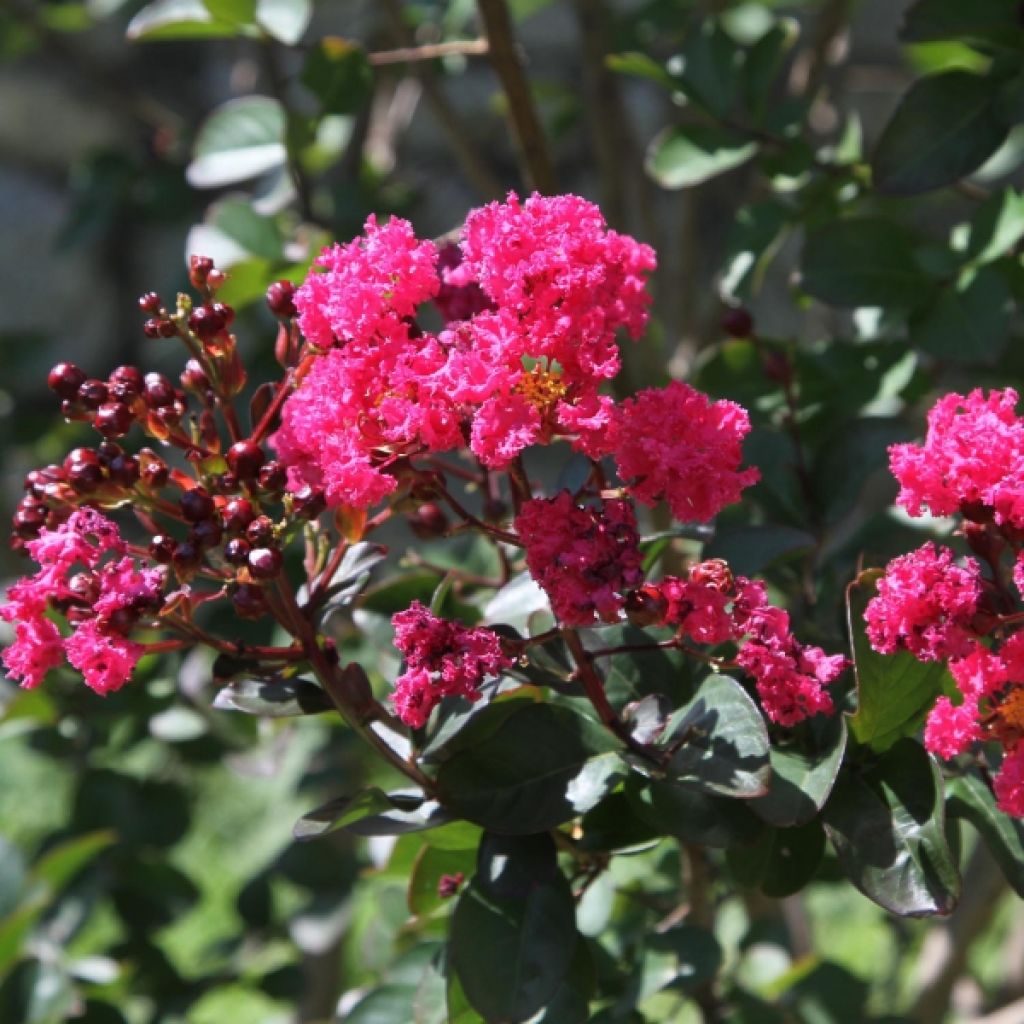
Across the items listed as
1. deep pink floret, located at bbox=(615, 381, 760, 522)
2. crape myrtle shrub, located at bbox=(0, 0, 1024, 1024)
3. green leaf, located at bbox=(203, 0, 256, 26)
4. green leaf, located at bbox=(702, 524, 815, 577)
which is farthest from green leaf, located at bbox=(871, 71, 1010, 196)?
green leaf, located at bbox=(203, 0, 256, 26)

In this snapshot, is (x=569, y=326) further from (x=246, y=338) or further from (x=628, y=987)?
(x=246, y=338)

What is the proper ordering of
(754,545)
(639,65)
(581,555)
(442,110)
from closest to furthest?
(581,555) < (754,545) < (639,65) < (442,110)

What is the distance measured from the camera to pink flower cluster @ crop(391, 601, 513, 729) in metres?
0.58

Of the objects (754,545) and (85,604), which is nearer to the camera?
(85,604)

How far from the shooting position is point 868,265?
1.00 meters

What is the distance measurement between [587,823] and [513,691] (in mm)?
85

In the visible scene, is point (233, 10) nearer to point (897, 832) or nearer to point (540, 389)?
point (540, 389)

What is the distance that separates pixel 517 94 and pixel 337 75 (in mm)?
142

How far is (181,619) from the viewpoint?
0.63m

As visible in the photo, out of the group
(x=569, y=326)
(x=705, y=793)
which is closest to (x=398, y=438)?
(x=569, y=326)

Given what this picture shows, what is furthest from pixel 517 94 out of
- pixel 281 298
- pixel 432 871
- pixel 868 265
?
pixel 432 871

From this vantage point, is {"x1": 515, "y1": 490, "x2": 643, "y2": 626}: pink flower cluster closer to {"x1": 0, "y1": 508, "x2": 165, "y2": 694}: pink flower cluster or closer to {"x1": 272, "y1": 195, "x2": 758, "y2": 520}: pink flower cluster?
{"x1": 272, "y1": 195, "x2": 758, "y2": 520}: pink flower cluster

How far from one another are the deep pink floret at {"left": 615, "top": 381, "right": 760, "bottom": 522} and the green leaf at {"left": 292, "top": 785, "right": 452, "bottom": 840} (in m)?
0.19

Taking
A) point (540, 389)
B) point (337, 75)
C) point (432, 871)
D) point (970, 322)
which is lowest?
point (432, 871)
